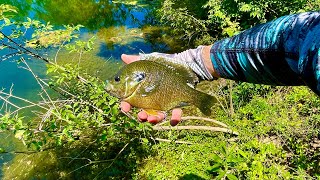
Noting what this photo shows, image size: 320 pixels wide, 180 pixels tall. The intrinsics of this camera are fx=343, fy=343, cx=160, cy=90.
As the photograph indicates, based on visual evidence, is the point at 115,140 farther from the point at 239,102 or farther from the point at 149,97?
the point at 149,97

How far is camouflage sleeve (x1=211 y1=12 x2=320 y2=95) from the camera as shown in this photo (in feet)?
4.33

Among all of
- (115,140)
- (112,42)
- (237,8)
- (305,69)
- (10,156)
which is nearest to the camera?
(305,69)

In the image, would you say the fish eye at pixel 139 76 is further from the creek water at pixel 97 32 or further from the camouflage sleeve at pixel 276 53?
the creek water at pixel 97 32

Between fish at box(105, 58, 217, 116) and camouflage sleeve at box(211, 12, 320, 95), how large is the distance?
8.2 inches

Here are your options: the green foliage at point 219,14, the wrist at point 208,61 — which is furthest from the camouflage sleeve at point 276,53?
the green foliage at point 219,14

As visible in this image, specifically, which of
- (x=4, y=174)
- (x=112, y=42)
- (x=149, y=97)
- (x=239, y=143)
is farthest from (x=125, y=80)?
(x=112, y=42)

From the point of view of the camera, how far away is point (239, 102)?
20.4ft

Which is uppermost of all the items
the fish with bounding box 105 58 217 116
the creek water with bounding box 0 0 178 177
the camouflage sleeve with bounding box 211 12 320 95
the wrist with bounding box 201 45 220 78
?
the camouflage sleeve with bounding box 211 12 320 95

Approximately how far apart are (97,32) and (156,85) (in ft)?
A: 31.8

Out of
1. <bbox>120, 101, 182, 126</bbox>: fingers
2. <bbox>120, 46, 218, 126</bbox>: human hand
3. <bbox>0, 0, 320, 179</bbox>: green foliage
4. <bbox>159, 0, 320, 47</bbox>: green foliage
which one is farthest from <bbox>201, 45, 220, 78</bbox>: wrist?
<bbox>159, 0, 320, 47</bbox>: green foliage

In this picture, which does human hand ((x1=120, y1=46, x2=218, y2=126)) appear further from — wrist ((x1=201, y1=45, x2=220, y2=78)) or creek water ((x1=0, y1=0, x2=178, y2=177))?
creek water ((x1=0, y1=0, x2=178, y2=177))

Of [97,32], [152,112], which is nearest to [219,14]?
[97,32]

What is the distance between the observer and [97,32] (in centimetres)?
1127

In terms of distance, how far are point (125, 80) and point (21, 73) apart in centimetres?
760
